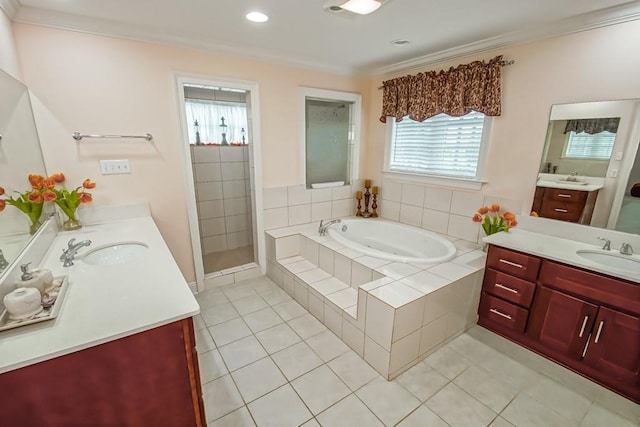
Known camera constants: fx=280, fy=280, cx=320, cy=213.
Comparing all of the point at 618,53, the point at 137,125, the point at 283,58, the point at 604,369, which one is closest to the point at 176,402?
the point at 137,125

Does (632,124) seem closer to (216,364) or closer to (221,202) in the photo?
(216,364)

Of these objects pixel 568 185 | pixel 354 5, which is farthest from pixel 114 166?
pixel 568 185

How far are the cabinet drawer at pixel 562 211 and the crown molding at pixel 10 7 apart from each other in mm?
3784

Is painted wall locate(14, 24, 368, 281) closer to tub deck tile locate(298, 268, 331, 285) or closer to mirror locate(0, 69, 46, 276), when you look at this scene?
mirror locate(0, 69, 46, 276)

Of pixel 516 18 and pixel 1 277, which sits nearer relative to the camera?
pixel 1 277

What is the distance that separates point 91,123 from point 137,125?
289 millimetres

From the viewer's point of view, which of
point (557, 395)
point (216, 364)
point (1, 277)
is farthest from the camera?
point (216, 364)

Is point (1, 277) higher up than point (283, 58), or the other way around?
point (283, 58)

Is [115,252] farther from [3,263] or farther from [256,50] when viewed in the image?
[256,50]

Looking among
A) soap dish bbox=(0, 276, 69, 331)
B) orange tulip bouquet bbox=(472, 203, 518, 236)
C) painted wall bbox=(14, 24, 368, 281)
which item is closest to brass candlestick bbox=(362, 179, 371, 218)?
orange tulip bouquet bbox=(472, 203, 518, 236)

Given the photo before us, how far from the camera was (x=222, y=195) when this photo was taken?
3785mm

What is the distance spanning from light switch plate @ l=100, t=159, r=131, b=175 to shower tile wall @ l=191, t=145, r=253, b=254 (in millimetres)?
1281

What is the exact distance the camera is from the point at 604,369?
1.71 meters

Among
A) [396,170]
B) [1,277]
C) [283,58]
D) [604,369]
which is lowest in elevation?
[604,369]
